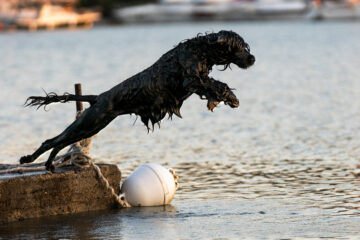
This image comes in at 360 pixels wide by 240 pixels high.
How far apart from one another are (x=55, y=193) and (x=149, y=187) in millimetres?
1329

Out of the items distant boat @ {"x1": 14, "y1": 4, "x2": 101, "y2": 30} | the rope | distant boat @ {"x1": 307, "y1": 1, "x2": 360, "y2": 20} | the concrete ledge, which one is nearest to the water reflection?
the rope

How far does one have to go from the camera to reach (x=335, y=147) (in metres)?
19.8

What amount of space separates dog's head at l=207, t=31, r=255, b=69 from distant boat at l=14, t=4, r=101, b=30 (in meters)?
122

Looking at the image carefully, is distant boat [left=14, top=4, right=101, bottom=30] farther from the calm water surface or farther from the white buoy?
the white buoy

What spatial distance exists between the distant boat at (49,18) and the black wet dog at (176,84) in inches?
4785

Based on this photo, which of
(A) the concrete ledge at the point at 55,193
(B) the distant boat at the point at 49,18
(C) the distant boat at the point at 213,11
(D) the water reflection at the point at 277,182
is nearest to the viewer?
(A) the concrete ledge at the point at 55,193

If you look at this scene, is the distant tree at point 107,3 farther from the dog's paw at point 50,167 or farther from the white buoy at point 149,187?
the dog's paw at point 50,167

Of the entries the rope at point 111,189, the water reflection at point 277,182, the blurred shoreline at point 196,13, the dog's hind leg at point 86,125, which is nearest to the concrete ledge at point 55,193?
the rope at point 111,189

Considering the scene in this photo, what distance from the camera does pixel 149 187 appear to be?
14.1 meters

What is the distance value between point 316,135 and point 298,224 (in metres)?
9.05

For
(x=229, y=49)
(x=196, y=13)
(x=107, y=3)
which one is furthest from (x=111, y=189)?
(x=107, y=3)

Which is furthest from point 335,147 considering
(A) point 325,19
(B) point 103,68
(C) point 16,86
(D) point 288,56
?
(A) point 325,19

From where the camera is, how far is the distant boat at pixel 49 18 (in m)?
134

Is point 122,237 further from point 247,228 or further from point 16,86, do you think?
point 16,86
